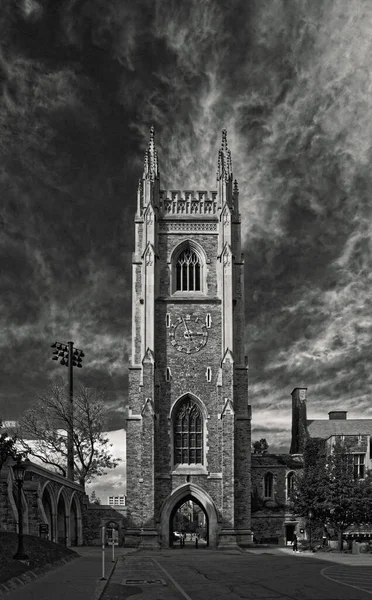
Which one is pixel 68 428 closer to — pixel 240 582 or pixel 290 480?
pixel 290 480

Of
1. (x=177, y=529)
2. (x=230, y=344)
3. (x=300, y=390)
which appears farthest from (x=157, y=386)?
(x=177, y=529)

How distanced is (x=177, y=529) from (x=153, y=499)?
58266 millimetres

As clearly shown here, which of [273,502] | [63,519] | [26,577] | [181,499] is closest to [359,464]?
[273,502]

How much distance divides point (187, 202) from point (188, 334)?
10.8 meters

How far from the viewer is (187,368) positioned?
62562 mm

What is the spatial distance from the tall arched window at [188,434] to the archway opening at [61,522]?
423 inches

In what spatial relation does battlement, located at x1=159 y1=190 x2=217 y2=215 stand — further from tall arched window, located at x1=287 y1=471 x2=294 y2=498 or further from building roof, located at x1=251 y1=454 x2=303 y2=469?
tall arched window, located at x1=287 y1=471 x2=294 y2=498

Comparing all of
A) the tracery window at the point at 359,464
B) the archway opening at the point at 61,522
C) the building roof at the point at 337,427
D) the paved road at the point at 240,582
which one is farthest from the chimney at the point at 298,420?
the paved road at the point at 240,582

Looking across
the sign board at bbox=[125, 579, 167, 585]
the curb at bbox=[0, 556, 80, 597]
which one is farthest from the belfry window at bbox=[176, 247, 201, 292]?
the sign board at bbox=[125, 579, 167, 585]

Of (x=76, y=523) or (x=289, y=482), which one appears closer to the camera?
(x=76, y=523)

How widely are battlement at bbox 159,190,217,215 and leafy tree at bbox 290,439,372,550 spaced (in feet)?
67.9

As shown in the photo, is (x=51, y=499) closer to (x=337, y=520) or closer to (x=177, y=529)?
(x=337, y=520)

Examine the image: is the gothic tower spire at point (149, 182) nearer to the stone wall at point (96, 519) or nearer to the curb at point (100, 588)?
the stone wall at point (96, 519)

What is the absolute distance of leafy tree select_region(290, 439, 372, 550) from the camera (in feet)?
185
